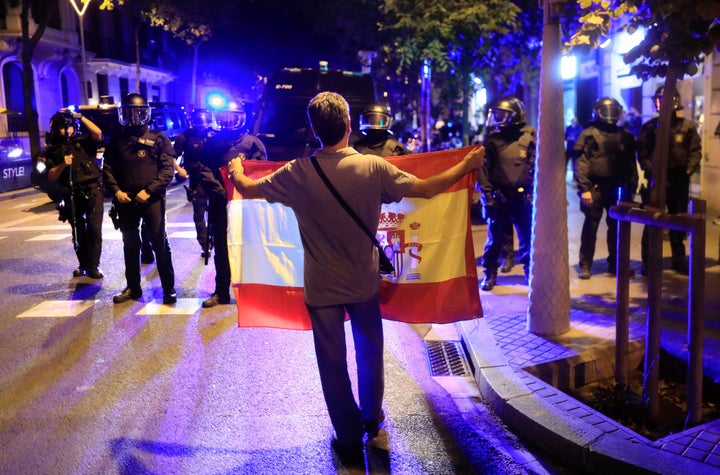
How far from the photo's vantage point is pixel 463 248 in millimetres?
4711

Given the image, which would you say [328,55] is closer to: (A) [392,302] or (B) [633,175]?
(B) [633,175]

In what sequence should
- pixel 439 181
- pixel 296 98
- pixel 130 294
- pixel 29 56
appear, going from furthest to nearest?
pixel 29 56 < pixel 296 98 < pixel 130 294 < pixel 439 181

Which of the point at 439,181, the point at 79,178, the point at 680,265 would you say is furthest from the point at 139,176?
the point at 680,265

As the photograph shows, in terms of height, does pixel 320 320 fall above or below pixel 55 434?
above

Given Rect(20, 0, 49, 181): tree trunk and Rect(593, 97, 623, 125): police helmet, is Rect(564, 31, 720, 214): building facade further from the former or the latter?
Rect(20, 0, 49, 181): tree trunk

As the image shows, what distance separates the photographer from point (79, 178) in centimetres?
860

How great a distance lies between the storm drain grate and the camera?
5.60m

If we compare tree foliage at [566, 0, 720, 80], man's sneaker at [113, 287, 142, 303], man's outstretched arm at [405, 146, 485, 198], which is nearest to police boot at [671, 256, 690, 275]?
tree foliage at [566, 0, 720, 80]

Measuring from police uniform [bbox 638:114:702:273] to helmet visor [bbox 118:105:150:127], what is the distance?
5736 millimetres

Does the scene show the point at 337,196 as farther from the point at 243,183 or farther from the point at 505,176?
the point at 505,176

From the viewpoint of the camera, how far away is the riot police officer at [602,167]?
8219mm

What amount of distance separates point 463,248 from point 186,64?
5208 cm

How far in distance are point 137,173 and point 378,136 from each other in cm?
253

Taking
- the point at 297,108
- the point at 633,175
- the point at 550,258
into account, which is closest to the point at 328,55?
the point at 297,108
